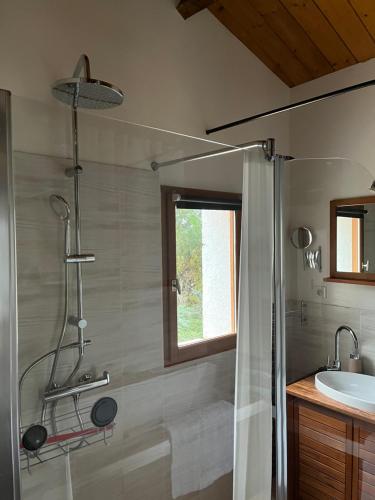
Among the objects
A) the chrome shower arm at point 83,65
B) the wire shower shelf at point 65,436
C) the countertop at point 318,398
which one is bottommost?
the countertop at point 318,398

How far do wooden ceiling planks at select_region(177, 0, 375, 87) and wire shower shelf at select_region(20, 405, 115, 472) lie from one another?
1.98 meters

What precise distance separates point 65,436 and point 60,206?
800 mm

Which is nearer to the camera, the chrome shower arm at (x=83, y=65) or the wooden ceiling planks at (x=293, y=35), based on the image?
the chrome shower arm at (x=83, y=65)

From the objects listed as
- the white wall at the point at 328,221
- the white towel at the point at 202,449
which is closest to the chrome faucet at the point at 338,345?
the white wall at the point at 328,221

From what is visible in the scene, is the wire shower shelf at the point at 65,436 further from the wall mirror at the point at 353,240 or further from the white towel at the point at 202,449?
the wall mirror at the point at 353,240

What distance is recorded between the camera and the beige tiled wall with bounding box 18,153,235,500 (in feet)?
3.92

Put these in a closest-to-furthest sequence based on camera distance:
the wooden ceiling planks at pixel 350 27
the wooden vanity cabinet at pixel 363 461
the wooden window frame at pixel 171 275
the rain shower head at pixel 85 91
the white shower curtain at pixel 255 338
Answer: the rain shower head at pixel 85 91 < the wooden window frame at pixel 171 275 < the white shower curtain at pixel 255 338 < the wooden vanity cabinet at pixel 363 461 < the wooden ceiling planks at pixel 350 27

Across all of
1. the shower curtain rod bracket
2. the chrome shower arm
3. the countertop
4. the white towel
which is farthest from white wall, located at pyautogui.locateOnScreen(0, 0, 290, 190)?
the countertop

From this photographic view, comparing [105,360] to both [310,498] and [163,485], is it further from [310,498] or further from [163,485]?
[310,498]

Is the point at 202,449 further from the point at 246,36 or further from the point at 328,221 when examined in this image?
the point at 246,36

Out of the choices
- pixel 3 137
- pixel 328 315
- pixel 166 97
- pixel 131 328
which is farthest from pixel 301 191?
pixel 3 137

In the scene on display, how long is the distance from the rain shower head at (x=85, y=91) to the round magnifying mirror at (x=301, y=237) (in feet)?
3.58

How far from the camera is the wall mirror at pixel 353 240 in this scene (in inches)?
83.2

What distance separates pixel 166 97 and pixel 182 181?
0.65 metres
